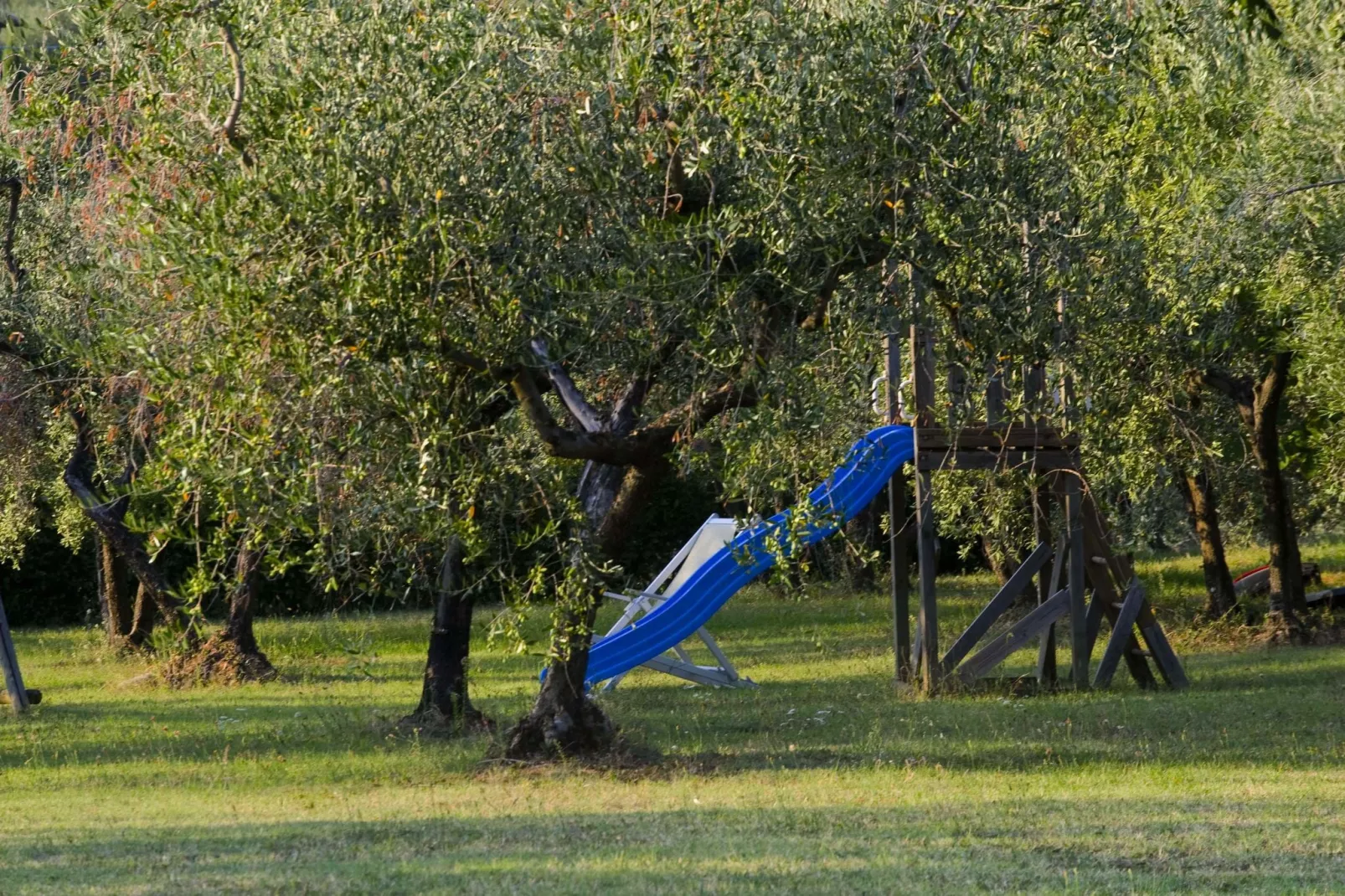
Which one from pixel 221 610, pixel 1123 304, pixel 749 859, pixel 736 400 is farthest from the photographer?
pixel 221 610

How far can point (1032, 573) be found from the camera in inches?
551

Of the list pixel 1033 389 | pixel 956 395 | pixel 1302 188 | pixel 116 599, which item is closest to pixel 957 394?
pixel 956 395

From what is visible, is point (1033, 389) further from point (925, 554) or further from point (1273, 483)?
point (1273, 483)

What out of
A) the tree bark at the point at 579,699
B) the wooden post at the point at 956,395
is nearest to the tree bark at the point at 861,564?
the wooden post at the point at 956,395

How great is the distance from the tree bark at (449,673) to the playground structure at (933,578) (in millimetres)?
1060

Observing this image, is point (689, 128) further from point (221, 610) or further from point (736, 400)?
point (221, 610)

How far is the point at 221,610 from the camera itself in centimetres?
2381

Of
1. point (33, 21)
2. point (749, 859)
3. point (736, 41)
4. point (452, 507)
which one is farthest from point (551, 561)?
point (33, 21)

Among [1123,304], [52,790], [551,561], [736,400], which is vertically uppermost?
[1123,304]

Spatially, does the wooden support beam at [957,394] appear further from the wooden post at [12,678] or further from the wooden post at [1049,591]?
the wooden post at [12,678]

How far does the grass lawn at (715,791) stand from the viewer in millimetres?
6945

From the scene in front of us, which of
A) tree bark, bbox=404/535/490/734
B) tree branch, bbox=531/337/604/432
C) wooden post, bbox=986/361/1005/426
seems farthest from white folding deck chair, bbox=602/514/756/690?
tree branch, bbox=531/337/604/432

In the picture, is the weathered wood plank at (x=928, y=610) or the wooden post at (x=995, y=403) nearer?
the wooden post at (x=995, y=403)

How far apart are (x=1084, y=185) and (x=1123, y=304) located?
2.72ft
